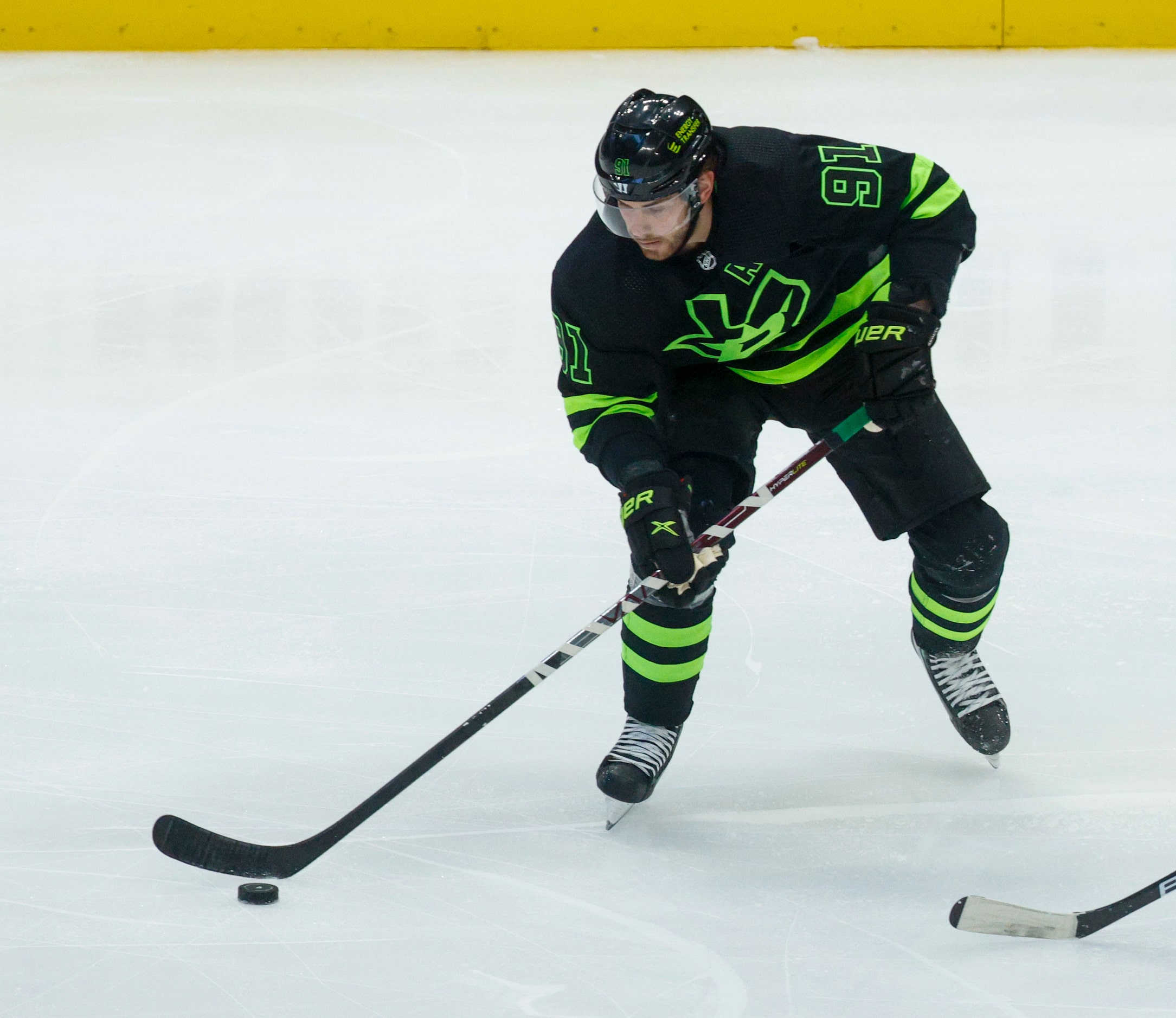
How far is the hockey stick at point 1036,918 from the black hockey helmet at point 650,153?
0.92 metres

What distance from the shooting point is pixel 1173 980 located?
1777mm

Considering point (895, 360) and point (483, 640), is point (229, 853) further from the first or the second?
point (895, 360)

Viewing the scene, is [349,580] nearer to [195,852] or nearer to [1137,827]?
[195,852]

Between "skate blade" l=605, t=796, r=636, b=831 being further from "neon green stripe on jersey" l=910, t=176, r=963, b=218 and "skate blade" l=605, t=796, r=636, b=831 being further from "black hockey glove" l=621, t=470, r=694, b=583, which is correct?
"neon green stripe on jersey" l=910, t=176, r=963, b=218

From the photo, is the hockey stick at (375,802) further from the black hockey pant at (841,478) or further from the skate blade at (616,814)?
the skate blade at (616,814)

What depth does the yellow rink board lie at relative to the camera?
654 cm

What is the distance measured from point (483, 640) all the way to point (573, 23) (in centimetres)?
451

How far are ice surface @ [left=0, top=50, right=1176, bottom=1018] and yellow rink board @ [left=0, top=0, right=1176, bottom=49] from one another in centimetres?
142

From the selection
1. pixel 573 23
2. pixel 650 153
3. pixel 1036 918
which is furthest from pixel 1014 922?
pixel 573 23

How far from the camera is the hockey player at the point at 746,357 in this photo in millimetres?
2066

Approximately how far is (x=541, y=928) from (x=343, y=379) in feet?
7.20

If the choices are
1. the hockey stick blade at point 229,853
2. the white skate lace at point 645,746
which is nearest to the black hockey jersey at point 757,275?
the white skate lace at point 645,746

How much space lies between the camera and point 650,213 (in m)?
2.00

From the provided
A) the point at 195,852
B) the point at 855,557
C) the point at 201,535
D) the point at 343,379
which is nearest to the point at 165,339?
the point at 343,379
